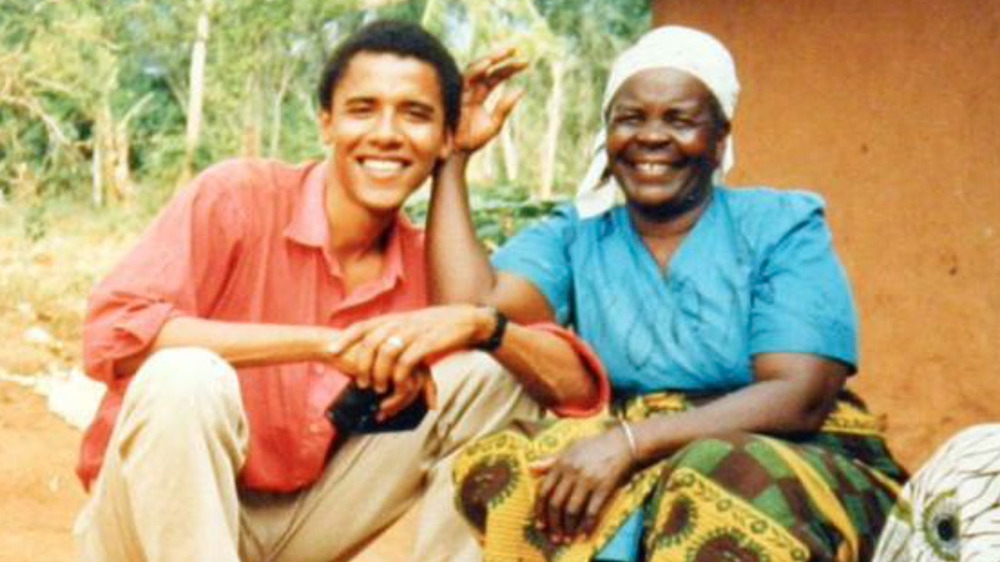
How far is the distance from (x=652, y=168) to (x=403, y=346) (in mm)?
649

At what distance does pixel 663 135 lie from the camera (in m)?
3.06

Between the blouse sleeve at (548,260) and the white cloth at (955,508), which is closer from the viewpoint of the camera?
the white cloth at (955,508)

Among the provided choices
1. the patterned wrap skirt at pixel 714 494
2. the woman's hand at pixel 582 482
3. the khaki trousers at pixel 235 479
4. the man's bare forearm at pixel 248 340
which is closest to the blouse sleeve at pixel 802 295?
the patterned wrap skirt at pixel 714 494

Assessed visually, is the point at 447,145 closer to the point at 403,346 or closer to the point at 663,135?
the point at 663,135

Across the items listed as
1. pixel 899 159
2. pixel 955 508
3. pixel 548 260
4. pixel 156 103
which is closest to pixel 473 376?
pixel 548 260

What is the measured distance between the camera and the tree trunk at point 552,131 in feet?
76.4

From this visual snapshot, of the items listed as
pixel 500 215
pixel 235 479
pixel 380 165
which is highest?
pixel 380 165

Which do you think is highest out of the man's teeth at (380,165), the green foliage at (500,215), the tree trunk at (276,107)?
the man's teeth at (380,165)

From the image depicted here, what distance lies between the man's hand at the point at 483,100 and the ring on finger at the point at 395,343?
608 millimetres

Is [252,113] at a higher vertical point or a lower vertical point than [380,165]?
lower

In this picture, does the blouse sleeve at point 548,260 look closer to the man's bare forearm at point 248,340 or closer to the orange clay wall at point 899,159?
the man's bare forearm at point 248,340

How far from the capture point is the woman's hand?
271 cm

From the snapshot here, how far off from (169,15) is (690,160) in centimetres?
1319

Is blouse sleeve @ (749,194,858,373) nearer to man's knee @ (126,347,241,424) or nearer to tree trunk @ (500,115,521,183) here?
man's knee @ (126,347,241,424)
